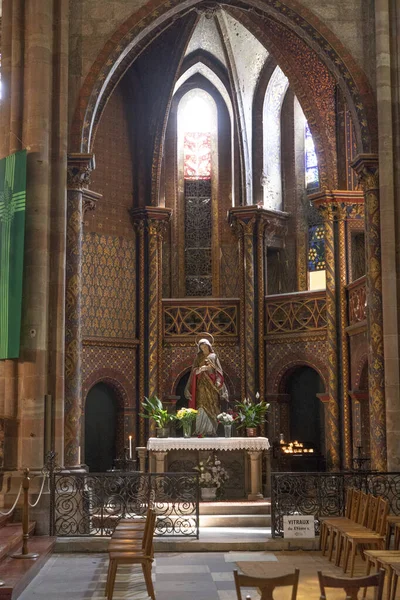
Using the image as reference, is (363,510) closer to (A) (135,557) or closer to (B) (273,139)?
(A) (135,557)

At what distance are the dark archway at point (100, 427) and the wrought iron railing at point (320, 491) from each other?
902 cm

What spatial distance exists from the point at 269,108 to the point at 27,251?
12242 millimetres

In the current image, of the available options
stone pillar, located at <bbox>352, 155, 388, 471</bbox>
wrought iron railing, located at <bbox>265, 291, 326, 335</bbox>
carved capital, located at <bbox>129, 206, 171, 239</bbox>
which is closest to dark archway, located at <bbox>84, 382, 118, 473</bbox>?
carved capital, located at <bbox>129, 206, 171, 239</bbox>

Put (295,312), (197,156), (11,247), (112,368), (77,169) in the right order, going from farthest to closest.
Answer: (197,156)
(295,312)
(112,368)
(77,169)
(11,247)

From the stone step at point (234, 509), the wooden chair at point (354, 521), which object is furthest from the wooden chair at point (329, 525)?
the stone step at point (234, 509)

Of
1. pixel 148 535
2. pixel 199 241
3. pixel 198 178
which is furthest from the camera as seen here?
pixel 198 178

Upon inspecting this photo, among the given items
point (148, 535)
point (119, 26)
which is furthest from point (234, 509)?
point (119, 26)

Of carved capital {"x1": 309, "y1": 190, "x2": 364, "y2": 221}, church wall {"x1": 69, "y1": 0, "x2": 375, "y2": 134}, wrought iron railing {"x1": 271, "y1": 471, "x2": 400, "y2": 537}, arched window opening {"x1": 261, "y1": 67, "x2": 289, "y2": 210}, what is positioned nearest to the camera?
wrought iron railing {"x1": 271, "y1": 471, "x2": 400, "y2": 537}

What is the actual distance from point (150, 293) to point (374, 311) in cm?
906

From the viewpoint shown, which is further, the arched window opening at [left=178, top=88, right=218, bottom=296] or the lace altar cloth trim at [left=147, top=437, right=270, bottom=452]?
the arched window opening at [left=178, top=88, right=218, bottom=296]

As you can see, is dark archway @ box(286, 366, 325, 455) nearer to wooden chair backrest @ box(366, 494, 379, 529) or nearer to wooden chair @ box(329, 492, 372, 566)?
wooden chair @ box(329, 492, 372, 566)

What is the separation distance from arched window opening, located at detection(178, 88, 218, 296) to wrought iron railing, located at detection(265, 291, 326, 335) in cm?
250

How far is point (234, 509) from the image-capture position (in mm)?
17375

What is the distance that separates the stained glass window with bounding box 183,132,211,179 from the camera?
27.1 m
